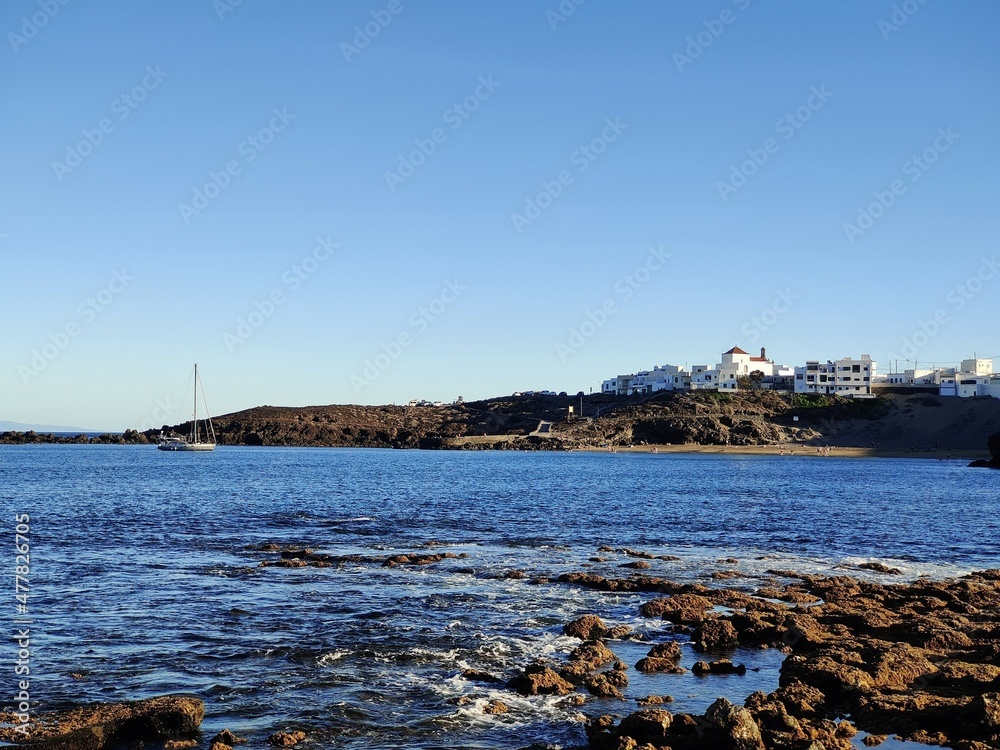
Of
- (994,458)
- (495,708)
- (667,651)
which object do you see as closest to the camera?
(495,708)

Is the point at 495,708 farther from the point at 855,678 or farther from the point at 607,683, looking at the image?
the point at 855,678

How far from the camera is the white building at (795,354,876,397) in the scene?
180 m

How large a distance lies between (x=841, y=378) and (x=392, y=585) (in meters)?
173

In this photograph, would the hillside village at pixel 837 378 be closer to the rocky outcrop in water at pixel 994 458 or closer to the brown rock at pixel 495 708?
the rocky outcrop in water at pixel 994 458

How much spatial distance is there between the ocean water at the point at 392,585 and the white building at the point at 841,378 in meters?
119

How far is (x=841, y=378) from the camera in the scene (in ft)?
597

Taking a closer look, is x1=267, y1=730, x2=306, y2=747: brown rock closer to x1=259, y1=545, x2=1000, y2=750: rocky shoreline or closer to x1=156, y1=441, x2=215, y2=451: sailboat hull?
x1=259, y1=545, x2=1000, y2=750: rocky shoreline

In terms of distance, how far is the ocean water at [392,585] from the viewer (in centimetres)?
1541

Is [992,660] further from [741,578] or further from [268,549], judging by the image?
[268,549]

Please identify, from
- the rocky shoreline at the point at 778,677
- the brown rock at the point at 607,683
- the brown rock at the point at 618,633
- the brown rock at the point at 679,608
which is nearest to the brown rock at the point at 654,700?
the rocky shoreline at the point at 778,677

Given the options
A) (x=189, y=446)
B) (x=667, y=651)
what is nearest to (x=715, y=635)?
(x=667, y=651)

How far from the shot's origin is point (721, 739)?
12078 millimetres

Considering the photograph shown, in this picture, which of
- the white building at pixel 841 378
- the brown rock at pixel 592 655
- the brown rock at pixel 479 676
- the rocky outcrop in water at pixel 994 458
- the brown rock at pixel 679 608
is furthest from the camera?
the white building at pixel 841 378

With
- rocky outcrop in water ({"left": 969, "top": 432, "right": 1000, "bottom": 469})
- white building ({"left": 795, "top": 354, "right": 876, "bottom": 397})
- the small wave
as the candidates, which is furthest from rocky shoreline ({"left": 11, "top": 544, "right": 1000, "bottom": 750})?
white building ({"left": 795, "top": 354, "right": 876, "bottom": 397})
